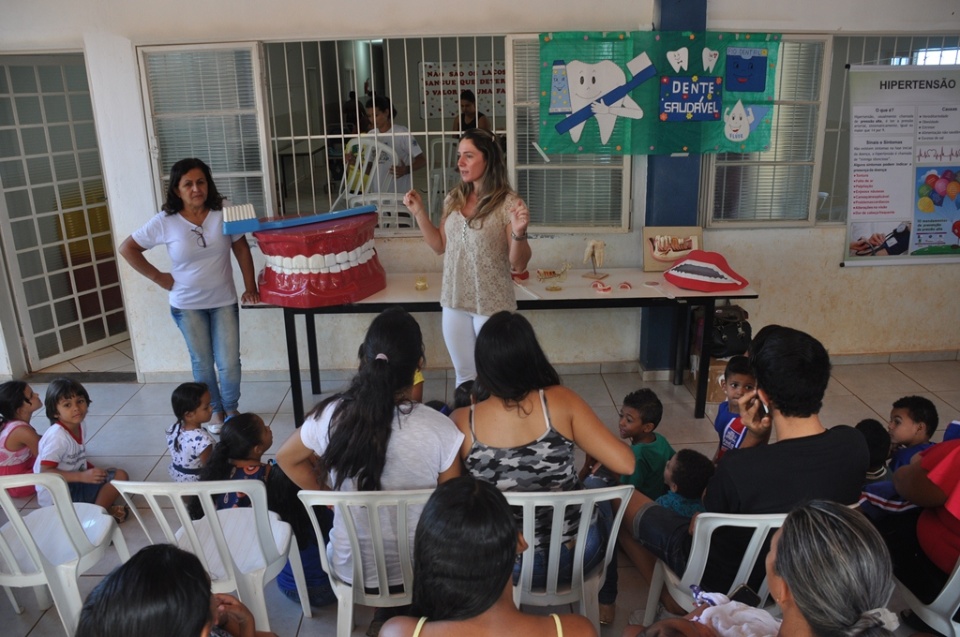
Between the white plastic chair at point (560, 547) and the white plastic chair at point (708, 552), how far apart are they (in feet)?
0.62

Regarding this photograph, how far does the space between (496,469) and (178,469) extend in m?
1.65

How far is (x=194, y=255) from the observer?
11.9 ft

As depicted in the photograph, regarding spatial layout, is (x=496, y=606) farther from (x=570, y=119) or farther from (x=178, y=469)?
(x=570, y=119)

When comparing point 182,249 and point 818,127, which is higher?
point 818,127

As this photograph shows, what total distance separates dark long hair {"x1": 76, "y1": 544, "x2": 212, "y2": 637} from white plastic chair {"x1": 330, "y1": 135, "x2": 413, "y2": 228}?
326cm

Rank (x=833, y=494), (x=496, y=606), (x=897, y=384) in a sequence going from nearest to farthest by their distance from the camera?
(x=496, y=606)
(x=833, y=494)
(x=897, y=384)

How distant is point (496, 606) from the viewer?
4.90ft

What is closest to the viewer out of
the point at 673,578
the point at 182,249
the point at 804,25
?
the point at 673,578

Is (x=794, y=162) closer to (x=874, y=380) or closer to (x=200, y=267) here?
(x=874, y=380)

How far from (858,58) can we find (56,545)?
15.1 feet

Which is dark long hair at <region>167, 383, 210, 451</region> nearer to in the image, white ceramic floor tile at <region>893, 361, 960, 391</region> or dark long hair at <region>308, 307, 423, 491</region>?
dark long hair at <region>308, 307, 423, 491</region>

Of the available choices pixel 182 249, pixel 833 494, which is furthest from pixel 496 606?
pixel 182 249

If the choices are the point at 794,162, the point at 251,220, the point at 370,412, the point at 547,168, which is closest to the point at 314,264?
the point at 251,220

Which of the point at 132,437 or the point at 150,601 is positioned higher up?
the point at 150,601
